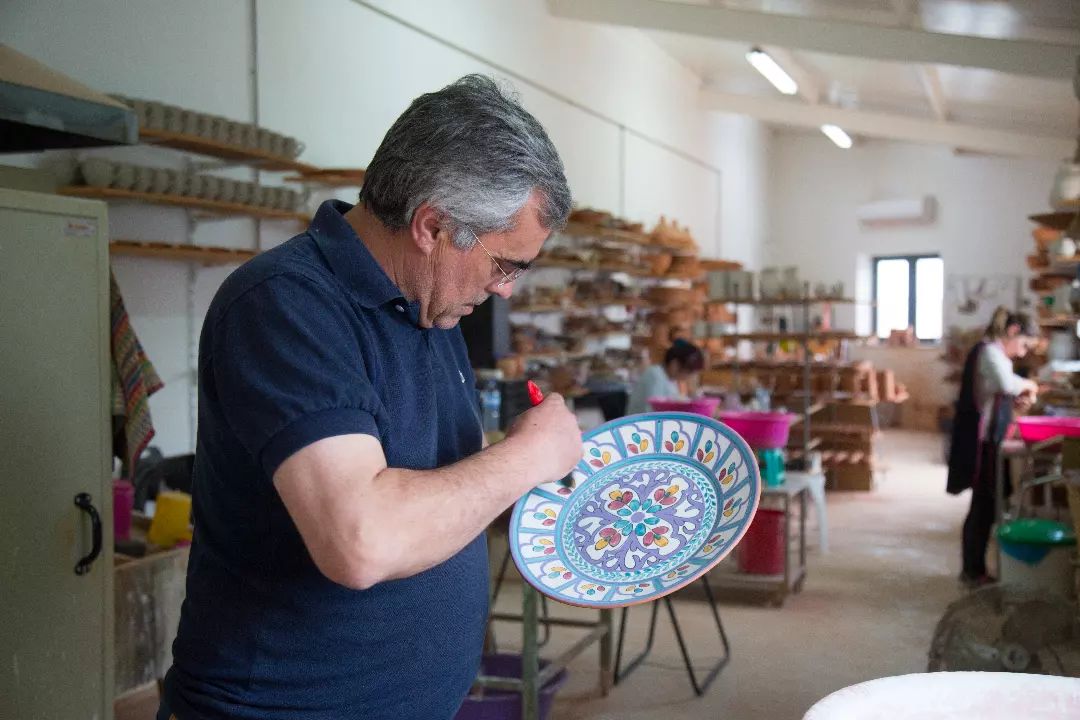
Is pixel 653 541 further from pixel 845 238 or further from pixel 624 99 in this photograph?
pixel 845 238

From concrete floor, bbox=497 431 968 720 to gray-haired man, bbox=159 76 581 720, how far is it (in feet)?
8.61

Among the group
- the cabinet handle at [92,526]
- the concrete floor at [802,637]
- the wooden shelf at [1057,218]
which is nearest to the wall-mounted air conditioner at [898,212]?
the wooden shelf at [1057,218]

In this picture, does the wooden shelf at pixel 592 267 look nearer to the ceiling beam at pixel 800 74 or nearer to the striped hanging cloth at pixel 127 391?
the ceiling beam at pixel 800 74

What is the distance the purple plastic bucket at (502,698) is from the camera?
9.23 ft

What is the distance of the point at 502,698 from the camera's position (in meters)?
2.87

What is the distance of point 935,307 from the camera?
13305 mm

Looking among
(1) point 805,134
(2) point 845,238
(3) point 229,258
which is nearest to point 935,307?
(2) point 845,238

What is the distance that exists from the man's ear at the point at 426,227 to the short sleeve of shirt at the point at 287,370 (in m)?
0.14

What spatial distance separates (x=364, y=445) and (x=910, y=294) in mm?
13540

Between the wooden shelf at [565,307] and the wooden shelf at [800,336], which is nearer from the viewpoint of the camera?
the wooden shelf at [565,307]

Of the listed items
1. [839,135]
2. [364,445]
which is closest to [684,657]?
[364,445]

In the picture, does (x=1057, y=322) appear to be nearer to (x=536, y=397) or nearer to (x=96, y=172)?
(x=96, y=172)

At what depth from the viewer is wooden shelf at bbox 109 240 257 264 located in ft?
13.1

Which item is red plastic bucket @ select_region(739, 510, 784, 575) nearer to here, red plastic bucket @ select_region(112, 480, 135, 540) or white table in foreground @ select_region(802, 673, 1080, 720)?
red plastic bucket @ select_region(112, 480, 135, 540)
